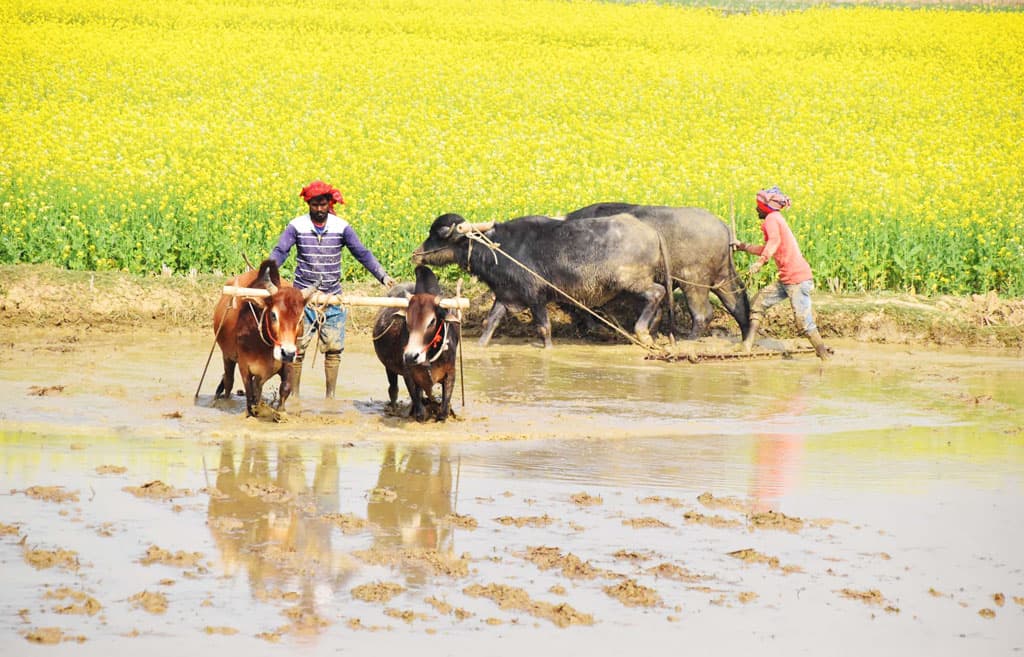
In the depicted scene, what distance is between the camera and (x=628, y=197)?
2042 centimetres

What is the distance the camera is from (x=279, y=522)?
8.12 meters

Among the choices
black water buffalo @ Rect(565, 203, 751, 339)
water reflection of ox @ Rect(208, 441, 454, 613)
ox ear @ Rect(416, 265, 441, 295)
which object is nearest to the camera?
water reflection of ox @ Rect(208, 441, 454, 613)

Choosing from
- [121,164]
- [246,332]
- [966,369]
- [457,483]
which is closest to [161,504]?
[457,483]

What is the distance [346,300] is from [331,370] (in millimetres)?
1363

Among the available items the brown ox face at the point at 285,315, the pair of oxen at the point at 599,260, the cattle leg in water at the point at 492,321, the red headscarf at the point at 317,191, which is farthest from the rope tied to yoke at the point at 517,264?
the brown ox face at the point at 285,315

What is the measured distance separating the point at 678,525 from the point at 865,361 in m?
7.53

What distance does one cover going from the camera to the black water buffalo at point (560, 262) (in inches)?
627

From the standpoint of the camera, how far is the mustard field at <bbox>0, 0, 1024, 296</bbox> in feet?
58.4

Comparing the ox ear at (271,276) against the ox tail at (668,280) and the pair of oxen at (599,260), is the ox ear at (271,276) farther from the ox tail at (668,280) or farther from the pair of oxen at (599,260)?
the ox tail at (668,280)

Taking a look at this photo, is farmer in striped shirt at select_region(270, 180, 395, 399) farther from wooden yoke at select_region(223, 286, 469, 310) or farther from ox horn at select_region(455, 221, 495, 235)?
ox horn at select_region(455, 221, 495, 235)

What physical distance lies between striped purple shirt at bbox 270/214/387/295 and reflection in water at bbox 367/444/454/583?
180cm

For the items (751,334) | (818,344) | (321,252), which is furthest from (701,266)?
(321,252)

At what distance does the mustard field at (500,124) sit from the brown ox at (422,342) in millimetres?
1362

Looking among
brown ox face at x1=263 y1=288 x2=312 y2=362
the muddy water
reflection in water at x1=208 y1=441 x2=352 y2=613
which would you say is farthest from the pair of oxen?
reflection in water at x1=208 y1=441 x2=352 y2=613
